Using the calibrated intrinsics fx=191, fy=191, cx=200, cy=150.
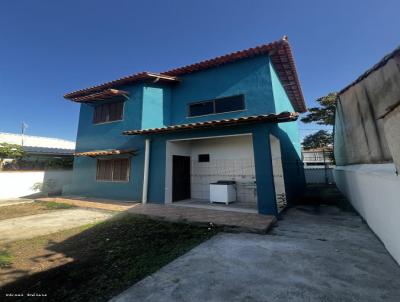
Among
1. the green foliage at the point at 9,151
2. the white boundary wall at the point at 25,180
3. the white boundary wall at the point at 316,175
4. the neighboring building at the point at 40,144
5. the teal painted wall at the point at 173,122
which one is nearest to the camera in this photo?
the teal painted wall at the point at 173,122

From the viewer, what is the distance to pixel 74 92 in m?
12.5

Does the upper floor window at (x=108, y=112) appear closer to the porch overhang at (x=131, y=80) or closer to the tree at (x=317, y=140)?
the porch overhang at (x=131, y=80)

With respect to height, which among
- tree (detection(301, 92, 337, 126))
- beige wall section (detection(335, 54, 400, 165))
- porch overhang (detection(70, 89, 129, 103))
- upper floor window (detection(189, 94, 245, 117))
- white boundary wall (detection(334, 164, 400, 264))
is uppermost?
tree (detection(301, 92, 337, 126))

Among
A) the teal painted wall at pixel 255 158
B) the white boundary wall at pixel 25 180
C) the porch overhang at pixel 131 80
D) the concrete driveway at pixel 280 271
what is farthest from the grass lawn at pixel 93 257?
the white boundary wall at pixel 25 180

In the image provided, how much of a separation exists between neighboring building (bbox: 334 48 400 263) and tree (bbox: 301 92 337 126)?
17.4 m

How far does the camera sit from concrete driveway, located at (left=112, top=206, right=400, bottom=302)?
8.65 feet

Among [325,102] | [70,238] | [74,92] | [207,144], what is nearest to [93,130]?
[74,92]

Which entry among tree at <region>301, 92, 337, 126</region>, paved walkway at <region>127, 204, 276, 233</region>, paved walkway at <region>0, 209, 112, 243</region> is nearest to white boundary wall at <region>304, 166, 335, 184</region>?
tree at <region>301, 92, 337, 126</region>

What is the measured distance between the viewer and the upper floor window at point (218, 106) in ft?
31.6

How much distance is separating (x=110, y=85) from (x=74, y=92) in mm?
2888

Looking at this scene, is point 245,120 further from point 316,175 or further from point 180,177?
point 316,175

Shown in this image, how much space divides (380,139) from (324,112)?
21049 millimetres

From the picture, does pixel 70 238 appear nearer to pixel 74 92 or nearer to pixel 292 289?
pixel 292 289

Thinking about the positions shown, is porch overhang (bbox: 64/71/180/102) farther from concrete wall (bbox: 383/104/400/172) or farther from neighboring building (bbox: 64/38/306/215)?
concrete wall (bbox: 383/104/400/172)
